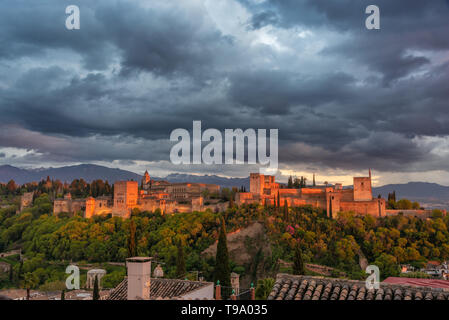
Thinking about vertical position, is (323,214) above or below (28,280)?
above

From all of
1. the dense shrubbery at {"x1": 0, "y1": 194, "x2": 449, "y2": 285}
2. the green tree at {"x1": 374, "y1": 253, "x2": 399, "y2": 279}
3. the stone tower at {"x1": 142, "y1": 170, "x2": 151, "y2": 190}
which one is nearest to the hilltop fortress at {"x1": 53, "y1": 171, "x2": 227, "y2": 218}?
the dense shrubbery at {"x1": 0, "y1": 194, "x2": 449, "y2": 285}

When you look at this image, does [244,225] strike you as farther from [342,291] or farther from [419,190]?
[419,190]

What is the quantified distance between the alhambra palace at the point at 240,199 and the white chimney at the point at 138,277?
116ft

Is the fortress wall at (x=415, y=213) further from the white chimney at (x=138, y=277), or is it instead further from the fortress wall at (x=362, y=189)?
the white chimney at (x=138, y=277)

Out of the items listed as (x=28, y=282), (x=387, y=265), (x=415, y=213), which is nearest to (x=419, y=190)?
(x=415, y=213)

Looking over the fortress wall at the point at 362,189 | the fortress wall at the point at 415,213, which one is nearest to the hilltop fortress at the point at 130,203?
the fortress wall at the point at 362,189

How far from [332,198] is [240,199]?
12.4m

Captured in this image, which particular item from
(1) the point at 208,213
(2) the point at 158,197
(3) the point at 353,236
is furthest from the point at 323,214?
(2) the point at 158,197

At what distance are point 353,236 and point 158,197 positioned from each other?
29288mm

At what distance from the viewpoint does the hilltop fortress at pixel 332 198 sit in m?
48.5

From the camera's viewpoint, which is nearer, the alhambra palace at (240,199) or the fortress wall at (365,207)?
the fortress wall at (365,207)
